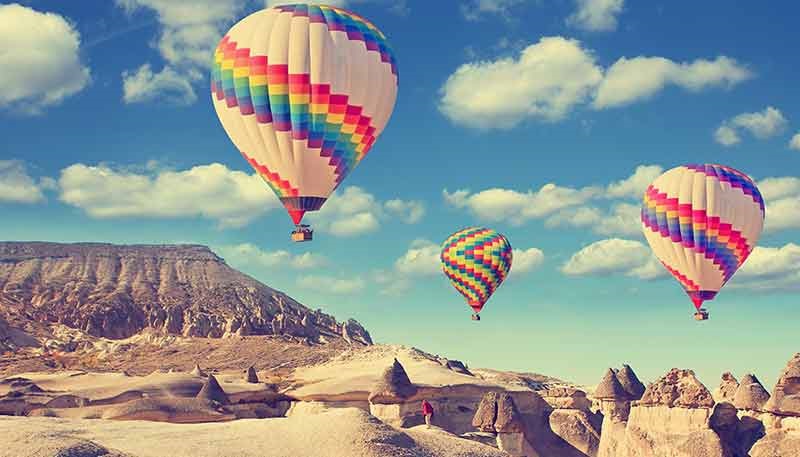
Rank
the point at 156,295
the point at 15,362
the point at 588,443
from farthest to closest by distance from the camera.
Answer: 1. the point at 156,295
2. the point at 15,362
3. the point at 588,443

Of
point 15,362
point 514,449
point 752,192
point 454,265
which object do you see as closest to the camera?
point 514,449

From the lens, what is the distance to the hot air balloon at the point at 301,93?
32219 millimetres

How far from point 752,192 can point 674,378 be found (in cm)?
1299

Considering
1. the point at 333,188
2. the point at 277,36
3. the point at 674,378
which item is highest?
the point at 277,36

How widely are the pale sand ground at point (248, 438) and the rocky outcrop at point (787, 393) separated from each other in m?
12.6

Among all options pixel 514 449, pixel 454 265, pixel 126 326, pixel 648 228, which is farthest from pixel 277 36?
pixel 126 326

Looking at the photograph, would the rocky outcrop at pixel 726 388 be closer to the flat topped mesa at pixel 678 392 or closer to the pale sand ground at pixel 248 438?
the flat topped mesa at pixel 678 392

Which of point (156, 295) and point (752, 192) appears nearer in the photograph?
point (752, 192)

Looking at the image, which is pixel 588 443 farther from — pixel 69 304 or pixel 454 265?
pixel 69 304

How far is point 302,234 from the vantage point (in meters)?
32.8

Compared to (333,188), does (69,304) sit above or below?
above

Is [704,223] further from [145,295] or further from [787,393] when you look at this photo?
[145,295]

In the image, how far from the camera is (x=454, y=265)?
55.0 m

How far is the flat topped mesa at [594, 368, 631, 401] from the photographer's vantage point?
4059 cm
